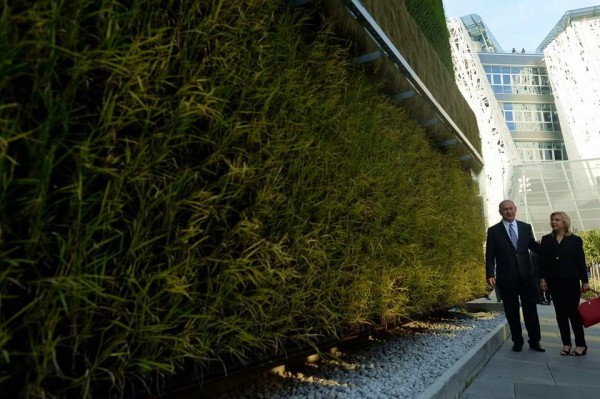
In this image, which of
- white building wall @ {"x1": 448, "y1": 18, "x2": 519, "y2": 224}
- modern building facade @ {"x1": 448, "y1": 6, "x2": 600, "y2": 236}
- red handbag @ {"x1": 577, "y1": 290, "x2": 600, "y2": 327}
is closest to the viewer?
red handbag @ {"x1": 577, "y1": 290, "x2": 600, "y2": 327}

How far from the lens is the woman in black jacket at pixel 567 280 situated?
5.30 metres

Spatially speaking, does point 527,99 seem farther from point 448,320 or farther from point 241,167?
point 241,167

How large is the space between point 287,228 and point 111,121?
1265mm

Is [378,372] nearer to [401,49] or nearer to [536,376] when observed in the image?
[536,376]

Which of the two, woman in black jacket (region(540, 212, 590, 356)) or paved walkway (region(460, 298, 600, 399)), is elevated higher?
woman in black jacket (region(540, 212, 590, 356))

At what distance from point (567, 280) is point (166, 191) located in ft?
16.6

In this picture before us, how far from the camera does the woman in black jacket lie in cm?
530

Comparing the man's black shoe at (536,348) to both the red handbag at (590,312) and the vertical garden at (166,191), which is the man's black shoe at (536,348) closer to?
the red handbag at (590,312)

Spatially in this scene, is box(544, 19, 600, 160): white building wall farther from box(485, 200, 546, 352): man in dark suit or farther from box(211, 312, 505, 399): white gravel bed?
box(211, 312, 505, 399): white gravel bed

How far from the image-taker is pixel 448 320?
25.2 feet

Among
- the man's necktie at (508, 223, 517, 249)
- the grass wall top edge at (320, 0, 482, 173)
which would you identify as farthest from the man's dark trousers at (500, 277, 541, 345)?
the grass wall top edge at (320, 0, 482, 173)

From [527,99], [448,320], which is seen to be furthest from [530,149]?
[448,320]

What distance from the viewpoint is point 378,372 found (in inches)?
149

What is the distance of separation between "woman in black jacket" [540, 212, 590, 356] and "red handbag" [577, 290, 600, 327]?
188 millimetres
